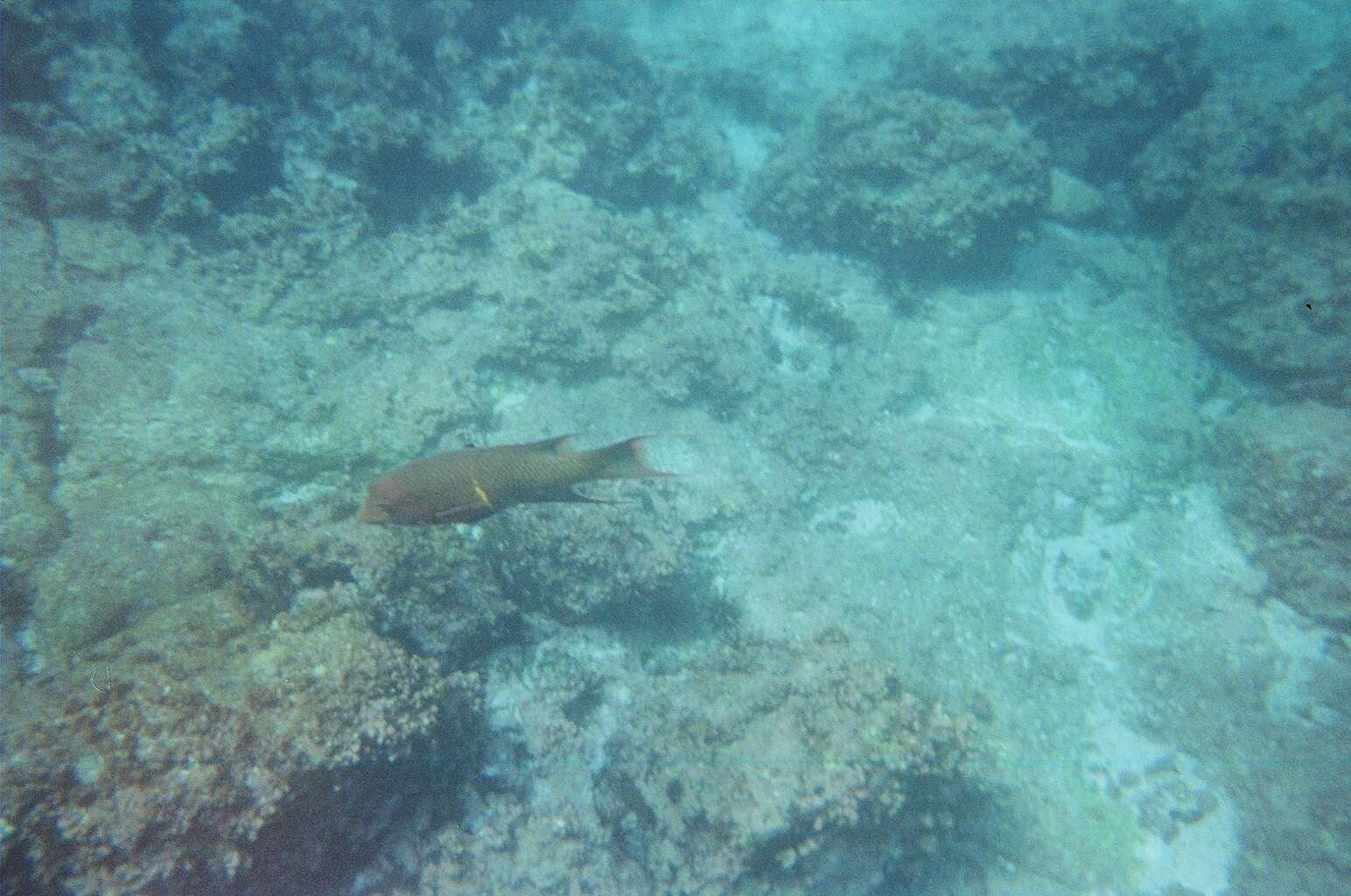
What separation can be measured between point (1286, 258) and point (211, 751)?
11.7 m

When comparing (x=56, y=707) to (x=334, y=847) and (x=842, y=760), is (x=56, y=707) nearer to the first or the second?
(x=334, y=847)

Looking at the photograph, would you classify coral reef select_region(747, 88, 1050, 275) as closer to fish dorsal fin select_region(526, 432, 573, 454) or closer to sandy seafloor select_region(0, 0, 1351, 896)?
sandy seafloor select_region(0, 0, 1351, 896)

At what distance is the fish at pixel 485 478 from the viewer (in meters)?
2.74

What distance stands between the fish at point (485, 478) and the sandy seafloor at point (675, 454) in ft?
3.62

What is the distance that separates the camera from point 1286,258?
794 centimetres

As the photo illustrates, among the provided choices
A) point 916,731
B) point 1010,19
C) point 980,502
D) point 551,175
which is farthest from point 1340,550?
point 551,175

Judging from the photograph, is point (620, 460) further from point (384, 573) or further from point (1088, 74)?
point (1088, 74)

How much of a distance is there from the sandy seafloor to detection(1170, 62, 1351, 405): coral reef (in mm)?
50

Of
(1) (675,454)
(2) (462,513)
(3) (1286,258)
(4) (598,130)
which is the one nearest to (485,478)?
(2) (462,513)

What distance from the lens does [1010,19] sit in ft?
35.7

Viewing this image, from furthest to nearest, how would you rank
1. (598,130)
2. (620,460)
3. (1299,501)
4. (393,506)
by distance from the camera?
(598,130) → (1299,501) → (620,460) → (393,506)

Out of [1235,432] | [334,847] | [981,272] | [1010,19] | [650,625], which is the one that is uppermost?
[1010,19]

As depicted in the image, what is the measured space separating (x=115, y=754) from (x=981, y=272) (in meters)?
10.1

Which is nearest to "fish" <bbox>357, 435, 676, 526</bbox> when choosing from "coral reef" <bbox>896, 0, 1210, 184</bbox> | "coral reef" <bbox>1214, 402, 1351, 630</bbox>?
"coral reef" <bbox>1214, 402, 1351, 630</bbox>
